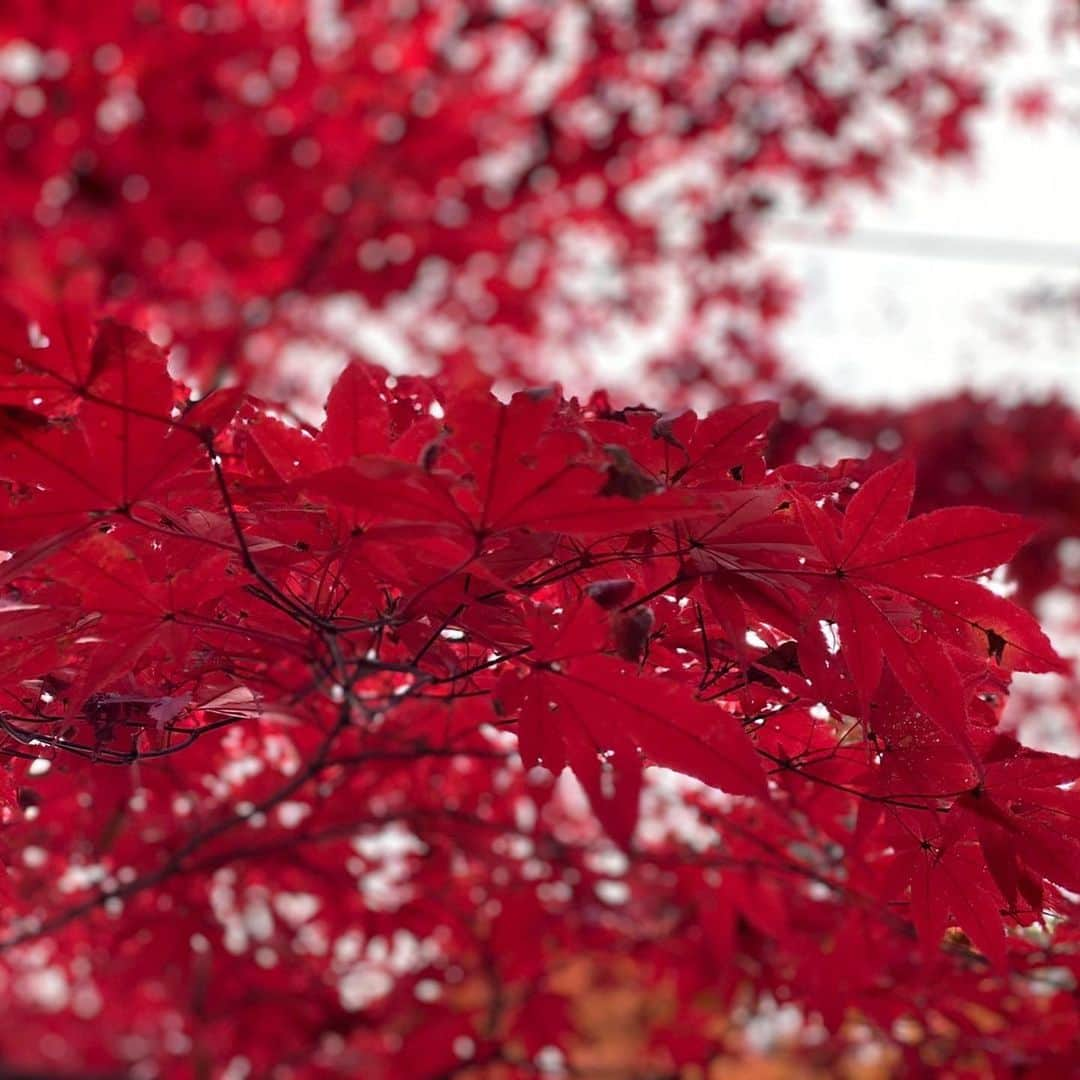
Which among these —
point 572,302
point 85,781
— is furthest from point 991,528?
point 572,302

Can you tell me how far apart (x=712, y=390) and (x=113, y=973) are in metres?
5.43

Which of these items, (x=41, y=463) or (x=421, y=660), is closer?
(x=41, y=463)

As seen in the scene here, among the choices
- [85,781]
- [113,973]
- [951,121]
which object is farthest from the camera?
[951,121]

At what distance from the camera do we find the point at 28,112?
17.5 feet

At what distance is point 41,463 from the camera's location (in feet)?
1.99

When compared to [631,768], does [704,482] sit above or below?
above

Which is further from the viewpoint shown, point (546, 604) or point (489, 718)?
point (489, 718)

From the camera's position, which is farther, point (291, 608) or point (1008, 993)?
point (1008, 993)

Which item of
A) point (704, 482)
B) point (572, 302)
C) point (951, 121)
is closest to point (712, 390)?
point (572, 302)

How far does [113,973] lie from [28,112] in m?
4.80

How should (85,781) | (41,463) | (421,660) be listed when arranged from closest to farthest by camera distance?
(41,463)
(421,660)
(85,781)

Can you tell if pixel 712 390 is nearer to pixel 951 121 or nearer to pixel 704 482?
pixel 951 121

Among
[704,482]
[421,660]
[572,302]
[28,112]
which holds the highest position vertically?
[572,302]

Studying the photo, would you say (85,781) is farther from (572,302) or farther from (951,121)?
(572,302)
